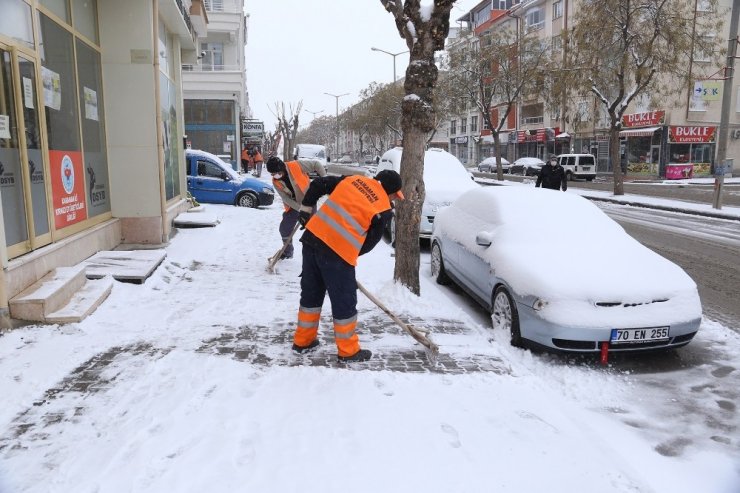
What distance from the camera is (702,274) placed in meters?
8.77

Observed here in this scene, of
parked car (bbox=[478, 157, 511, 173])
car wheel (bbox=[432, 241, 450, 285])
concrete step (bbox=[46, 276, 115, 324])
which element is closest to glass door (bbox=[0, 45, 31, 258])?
concrete step (bbox=[46, 276, 115, 324])

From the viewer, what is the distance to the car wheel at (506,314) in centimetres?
518

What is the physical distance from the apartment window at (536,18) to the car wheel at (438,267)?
4585 centimetres

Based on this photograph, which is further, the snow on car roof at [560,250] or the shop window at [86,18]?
the shop window at [86,18]

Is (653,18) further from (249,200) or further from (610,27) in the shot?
(249,200)

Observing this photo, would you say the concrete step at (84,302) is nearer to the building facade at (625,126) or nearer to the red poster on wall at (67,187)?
the red poster on wall at (67,187)

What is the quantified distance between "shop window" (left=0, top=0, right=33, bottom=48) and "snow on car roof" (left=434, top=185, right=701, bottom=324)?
5.16m

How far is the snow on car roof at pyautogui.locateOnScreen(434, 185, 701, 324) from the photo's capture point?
496 cm

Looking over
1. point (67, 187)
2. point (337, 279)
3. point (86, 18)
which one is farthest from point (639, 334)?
point (86, 18)

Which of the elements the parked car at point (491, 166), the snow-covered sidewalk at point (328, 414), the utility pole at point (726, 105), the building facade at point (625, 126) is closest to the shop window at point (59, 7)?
the snow-covered sidewalk at point (328, 414)

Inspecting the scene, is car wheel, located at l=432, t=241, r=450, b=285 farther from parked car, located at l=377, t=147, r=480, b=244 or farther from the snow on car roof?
parked car, located at l=377, t=147, r=480, b=244

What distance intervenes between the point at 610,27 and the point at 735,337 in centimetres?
2036

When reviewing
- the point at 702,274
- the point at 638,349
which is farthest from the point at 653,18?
the point at 638,349

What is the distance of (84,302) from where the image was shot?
562 centimetres
